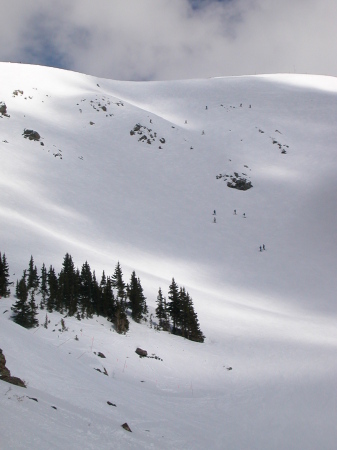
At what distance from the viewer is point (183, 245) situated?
46.9 meters

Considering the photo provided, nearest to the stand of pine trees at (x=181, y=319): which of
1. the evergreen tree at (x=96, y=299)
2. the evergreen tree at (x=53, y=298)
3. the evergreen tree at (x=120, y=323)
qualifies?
the evergreen tree at (x=120, y=323)

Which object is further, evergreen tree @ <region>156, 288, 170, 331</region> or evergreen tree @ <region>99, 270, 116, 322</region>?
evergreen tree @ <region>156, 288, 170, 331</region>

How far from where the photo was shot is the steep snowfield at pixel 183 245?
9.80 metres

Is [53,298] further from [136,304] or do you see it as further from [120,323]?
[136,304]

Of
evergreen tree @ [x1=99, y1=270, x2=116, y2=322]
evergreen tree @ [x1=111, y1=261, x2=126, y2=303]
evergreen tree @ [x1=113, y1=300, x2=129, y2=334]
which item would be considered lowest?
evergreen tree @ [x1=113, y1=300, x2=129, y2=334]

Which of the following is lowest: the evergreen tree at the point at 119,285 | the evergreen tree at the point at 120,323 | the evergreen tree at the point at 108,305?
the evergreen tree at the point at 120,323

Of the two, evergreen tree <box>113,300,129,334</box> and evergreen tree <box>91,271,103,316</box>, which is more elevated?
evergreen tree <box>91,271,103,316</box>

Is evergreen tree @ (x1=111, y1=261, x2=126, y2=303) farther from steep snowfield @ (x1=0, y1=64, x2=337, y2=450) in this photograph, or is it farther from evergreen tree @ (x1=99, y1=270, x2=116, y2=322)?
steep snowfield @ (x1=0, y1=64, x2=337, y2=450)

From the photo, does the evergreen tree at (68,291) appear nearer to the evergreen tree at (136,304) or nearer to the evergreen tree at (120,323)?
the evergreen tree at (120,323)

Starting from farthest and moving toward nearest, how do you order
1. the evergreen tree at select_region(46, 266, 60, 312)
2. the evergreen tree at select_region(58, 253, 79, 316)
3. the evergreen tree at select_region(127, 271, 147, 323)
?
1. the evergreen tree at select_region(127, 271, 147, 323)
2. the evergreen tree at select_region(58, 253, 79, 316)
3. the evergreen tree at select_region(46, 266, 60, 312)

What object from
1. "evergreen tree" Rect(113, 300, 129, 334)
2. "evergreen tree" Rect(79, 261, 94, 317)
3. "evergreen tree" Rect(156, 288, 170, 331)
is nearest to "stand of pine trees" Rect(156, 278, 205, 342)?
"evergreen tree" Rect(156, 288, 170, 331)

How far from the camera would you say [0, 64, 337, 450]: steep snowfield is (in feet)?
32.1

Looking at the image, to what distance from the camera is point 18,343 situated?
10242 mm

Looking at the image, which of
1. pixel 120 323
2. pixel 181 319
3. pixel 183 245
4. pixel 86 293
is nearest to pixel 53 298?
pixel 86 293
